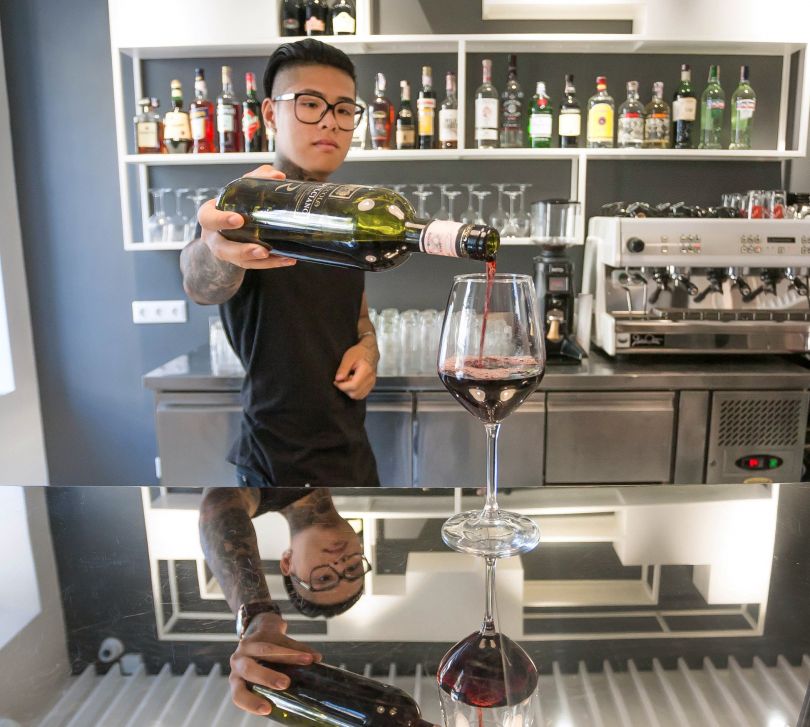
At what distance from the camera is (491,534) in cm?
79

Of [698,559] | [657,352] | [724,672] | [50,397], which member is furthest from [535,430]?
Result: [50,397]

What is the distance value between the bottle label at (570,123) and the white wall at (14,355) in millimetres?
2314

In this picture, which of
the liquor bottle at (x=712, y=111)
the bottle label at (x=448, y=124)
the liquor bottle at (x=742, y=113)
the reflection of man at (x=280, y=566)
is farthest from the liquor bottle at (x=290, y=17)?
the reflection of man at (x=280, y=566)

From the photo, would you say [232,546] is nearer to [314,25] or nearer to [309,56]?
[309,56]

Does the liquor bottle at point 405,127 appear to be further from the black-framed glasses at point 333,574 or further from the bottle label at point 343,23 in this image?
the black-framed glasses at point 333,574

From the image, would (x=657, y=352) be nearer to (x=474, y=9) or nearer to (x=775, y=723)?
(x=474, y=9)

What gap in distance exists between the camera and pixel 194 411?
8.19ft

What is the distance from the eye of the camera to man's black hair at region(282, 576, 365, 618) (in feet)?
2.08

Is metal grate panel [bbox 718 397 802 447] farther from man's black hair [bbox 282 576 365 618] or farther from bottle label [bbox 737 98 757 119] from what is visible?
man's black hair [bbox 282 576 365 618]

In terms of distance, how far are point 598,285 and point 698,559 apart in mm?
2036

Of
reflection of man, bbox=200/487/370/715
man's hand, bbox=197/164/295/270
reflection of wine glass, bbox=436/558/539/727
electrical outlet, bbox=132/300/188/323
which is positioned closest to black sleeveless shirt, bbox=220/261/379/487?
man's hand, bbox=197/164/295/270

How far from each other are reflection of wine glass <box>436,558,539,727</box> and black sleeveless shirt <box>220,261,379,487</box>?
1.14 metres

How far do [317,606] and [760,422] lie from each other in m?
2.21

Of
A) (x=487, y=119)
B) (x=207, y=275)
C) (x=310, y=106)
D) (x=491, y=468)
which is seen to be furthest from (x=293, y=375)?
(x=487, y=119)
